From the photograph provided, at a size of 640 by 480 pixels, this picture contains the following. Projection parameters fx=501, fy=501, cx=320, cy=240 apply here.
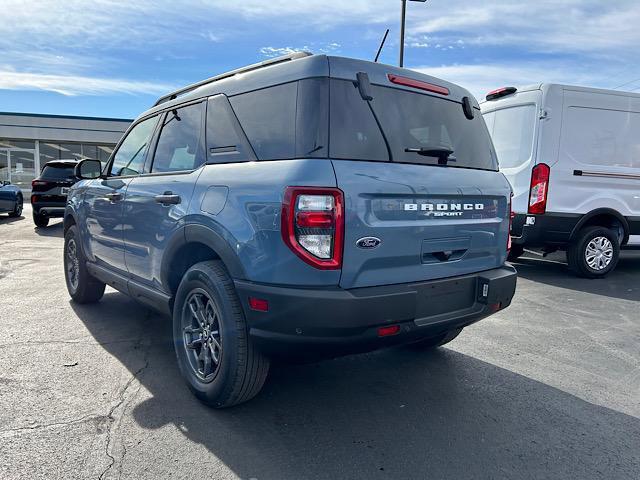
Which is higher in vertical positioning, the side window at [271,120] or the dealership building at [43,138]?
the dealership building at [43,138]

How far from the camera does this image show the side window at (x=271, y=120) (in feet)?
8.77

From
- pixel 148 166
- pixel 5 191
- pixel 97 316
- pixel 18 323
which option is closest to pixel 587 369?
pixel 148 166

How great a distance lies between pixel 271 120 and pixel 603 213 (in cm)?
635

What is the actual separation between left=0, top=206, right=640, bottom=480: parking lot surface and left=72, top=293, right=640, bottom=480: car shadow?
1 centimetres

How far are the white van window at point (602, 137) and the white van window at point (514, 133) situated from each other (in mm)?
464

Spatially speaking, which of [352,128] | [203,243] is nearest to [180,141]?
[203,243]

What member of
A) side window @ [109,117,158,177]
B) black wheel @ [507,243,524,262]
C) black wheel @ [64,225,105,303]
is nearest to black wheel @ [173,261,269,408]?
side window @ [109,117,158,177]

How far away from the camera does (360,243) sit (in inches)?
99.6

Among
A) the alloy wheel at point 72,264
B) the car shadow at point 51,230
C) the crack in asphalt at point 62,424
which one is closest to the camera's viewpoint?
the crack in asphalt at point 62,424

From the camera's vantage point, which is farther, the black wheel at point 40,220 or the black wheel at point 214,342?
the black wheel at point 40,220

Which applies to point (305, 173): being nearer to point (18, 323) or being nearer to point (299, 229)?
point (299, 229)

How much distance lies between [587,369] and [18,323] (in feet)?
16.3

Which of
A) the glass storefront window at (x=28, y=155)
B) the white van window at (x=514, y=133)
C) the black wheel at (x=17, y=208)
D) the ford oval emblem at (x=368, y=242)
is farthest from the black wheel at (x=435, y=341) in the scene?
the glass storefront window at (x=28, y=155)

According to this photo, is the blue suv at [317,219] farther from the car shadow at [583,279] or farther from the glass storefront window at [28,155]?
the glass storefront window at [28,155]
